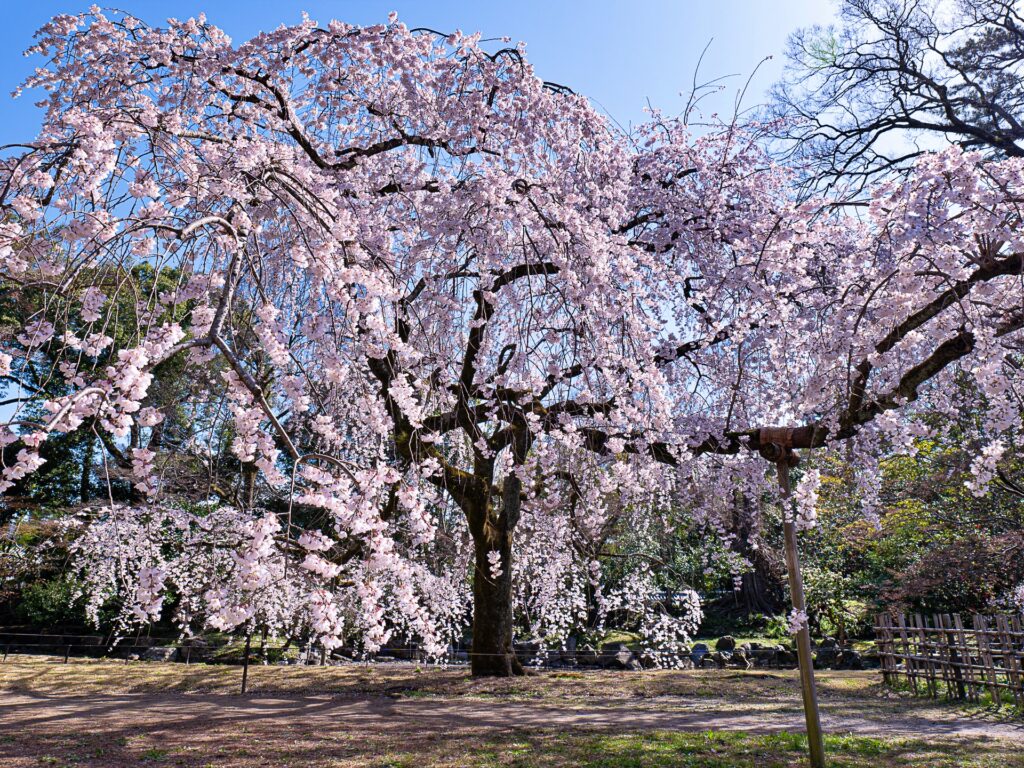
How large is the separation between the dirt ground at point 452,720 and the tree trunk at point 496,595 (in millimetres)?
361

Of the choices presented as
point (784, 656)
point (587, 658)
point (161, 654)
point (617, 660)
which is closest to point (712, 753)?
point (617, 660)

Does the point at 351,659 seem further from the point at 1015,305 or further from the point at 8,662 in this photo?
the point at 1015,305

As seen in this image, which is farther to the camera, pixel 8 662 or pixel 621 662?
pixel 621 662

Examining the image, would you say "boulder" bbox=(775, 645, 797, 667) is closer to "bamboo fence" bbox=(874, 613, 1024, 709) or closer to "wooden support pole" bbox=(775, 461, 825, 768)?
"bamboo fence" bbox=(874, 613, 1024, 709)

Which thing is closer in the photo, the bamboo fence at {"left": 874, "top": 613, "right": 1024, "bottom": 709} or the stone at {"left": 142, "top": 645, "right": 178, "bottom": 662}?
the bamboo fence at {"left": 874, "top": 613, "right": 1024, "bottom": 709}

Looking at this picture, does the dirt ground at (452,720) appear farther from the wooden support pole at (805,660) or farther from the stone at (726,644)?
the stone at (726,644)

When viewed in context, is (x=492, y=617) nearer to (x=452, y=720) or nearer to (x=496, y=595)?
(x=496, y=595)

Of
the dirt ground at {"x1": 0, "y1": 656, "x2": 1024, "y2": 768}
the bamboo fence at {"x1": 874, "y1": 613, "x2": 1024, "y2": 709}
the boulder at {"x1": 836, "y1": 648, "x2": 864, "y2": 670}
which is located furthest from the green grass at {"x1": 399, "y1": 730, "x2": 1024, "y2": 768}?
the boulder at {"x1": 836, "y1": 648, "x2": 864, "y2": 670}

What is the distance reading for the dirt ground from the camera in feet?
17.8

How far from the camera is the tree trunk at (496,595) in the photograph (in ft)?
29.1

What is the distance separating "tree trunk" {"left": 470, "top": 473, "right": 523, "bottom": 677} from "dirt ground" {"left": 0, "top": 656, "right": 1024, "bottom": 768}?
1.19 feet

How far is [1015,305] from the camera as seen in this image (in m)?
4.79

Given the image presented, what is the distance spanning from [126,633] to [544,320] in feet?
42.3

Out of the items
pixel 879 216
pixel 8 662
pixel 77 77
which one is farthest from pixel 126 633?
pixel 879 216
